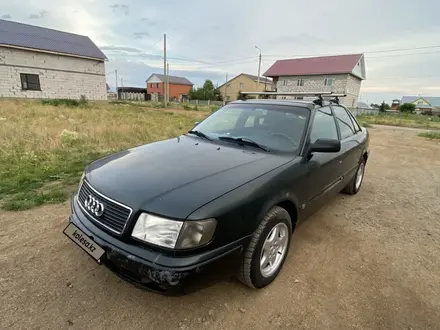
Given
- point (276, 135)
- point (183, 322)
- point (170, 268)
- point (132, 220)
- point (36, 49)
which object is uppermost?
point (36, 49)

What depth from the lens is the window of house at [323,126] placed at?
2.74 meters

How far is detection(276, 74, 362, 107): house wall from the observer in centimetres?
3266

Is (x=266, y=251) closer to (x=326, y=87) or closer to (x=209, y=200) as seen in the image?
(x=209, y=200)

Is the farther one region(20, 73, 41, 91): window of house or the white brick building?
region(20, 73, 41, 91): window of house

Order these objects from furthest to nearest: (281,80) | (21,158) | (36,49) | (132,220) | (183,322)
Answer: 1. (281,80)
2. (36,49)
3. (21,158)
4. (183,322)
5. (132,220)

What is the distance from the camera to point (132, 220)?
1619 millimetres

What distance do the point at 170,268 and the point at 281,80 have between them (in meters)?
39.7

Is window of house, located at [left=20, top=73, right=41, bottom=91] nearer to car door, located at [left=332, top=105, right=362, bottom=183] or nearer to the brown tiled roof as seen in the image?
car door, located at [left=332, top=105, right=362, bottom=183]

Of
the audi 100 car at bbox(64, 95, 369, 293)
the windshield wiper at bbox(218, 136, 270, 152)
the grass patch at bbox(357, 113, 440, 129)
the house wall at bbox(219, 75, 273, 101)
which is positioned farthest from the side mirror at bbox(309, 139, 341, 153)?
the house wall at bbox(219, 75, 273, 101)

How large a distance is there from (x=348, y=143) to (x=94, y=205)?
10.4 ft

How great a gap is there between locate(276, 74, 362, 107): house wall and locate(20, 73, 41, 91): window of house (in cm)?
2657

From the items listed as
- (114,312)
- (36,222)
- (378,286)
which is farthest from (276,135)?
(36,222)

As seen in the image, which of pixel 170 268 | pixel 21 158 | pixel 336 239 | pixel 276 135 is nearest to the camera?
pixel 170 268

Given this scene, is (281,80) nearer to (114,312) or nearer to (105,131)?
(105,131)
